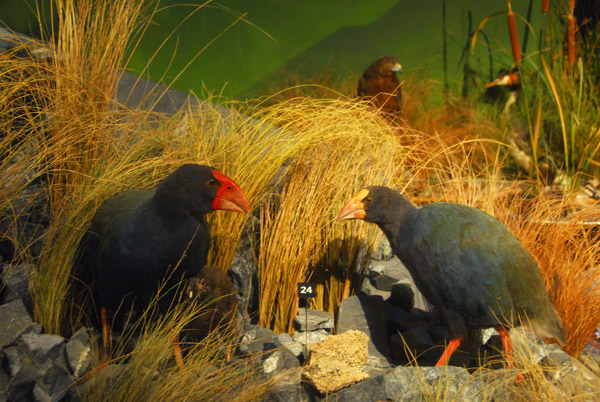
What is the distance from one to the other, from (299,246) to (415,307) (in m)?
0.76

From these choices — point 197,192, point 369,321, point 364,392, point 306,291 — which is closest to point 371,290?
point 369,321

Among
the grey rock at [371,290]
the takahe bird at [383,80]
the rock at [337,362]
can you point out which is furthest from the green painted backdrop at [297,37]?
the rock at [337,362]

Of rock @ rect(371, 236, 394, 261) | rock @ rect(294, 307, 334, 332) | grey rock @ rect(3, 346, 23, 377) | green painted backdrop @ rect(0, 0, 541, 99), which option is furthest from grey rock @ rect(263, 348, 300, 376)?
green painted backdrop @ rect(0, 0, 541, 99)

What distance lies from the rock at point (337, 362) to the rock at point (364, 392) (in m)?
0.03

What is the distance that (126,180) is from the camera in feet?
8.80

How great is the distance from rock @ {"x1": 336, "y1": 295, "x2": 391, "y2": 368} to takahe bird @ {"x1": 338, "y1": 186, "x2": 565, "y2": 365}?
0.35 metres

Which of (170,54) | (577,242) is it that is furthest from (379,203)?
(170,54)

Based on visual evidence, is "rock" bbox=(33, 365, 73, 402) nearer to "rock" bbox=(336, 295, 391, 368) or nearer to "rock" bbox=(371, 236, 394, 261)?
"rock" bbox=(336, 295, 391, 368)

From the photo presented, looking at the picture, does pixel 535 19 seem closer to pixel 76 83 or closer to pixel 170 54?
pixel 170 54

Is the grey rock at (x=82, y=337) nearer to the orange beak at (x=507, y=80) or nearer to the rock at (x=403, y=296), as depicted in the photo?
the rock at (x=403, y=296)

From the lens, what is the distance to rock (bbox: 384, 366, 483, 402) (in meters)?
1.99

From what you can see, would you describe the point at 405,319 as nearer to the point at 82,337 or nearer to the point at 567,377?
the point at 567,377

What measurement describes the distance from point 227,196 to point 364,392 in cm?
89

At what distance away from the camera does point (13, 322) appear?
2.26 metres
